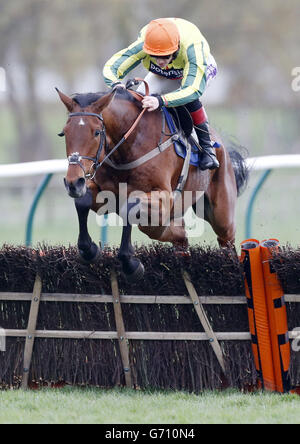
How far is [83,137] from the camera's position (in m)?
4.43

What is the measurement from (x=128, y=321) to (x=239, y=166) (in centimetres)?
240

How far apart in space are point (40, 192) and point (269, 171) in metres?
2.04

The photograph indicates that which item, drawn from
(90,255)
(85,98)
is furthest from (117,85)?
(90,255)

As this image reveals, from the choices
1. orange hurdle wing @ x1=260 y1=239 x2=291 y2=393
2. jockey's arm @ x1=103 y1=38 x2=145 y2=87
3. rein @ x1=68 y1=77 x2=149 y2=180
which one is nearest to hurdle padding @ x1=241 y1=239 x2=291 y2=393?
orange hurdle wing @ x1=260 y1=239 x2=291 y2=393

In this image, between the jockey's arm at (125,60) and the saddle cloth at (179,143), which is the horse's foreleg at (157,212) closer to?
the saddle cloth at (179,143)

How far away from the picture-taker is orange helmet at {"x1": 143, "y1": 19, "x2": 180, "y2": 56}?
4.91m

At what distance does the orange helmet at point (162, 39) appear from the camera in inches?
193

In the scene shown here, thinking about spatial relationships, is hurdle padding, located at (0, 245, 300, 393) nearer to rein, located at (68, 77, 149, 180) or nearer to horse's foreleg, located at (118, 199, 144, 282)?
horse's foreleg, located at (118, 199, 144, 282)

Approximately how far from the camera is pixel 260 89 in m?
26.5

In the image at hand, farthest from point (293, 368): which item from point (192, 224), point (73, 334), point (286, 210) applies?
point (286, 210)

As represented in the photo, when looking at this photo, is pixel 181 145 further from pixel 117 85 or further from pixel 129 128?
pixel 117 85
